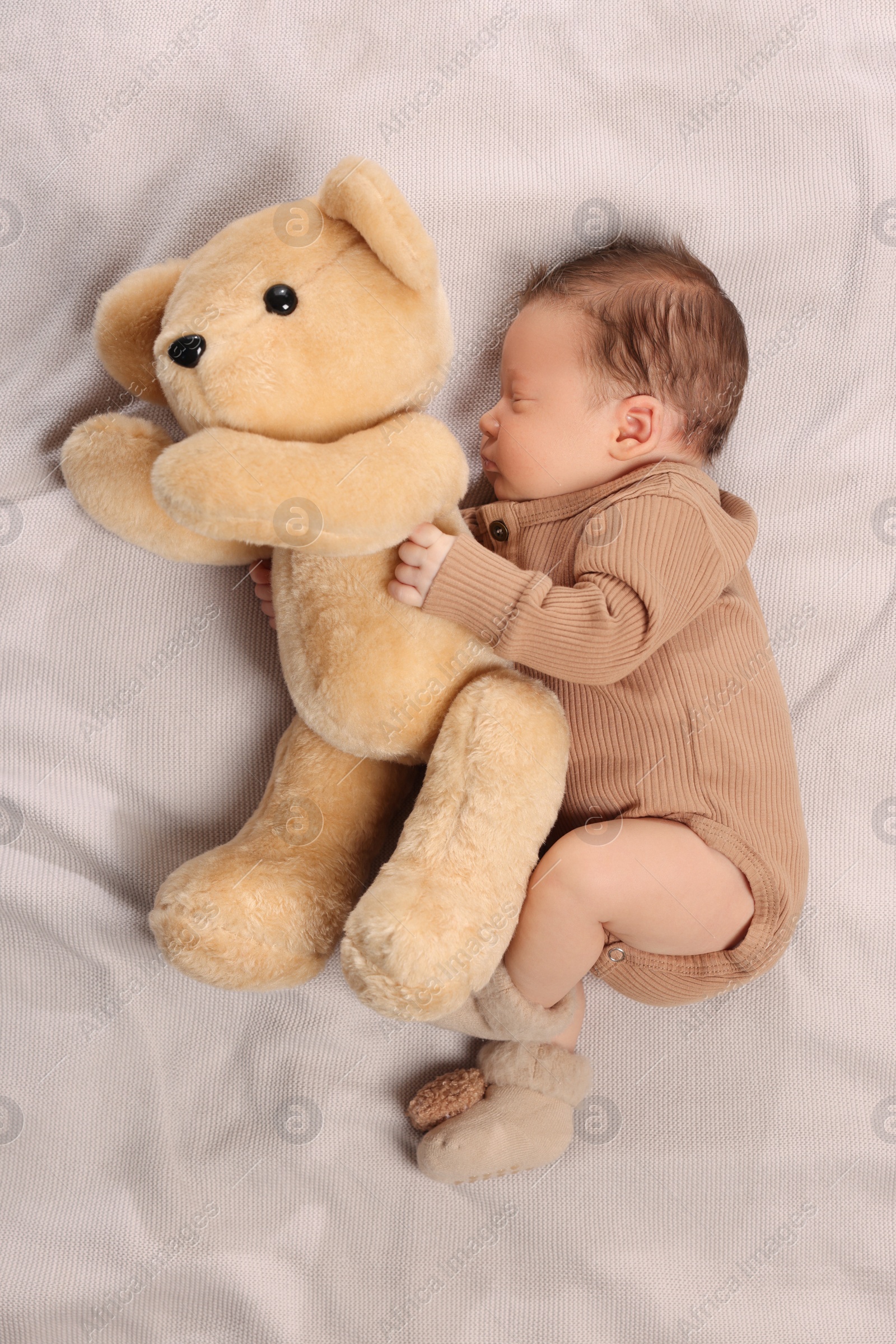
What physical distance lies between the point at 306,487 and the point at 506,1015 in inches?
27.6

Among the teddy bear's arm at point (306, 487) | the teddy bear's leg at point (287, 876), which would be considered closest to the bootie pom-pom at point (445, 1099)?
the teddy bear's leg at point (287, 876)

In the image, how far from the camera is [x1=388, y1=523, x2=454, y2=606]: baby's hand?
3.37 feet

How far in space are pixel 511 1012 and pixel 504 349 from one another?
0.85 m

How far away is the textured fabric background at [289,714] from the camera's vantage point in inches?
48.3

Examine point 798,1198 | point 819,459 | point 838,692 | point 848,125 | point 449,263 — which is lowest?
point 798,1198

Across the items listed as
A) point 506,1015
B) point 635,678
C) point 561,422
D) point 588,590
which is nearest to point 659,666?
point 635,678

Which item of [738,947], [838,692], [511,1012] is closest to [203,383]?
[511,1012]

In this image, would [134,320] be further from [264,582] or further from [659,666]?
[659,666]

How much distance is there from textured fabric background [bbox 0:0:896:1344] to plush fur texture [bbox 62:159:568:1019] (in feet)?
0.56

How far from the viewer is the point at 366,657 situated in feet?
3.36

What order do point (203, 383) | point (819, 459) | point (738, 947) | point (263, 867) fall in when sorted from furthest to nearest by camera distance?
point (819, 459), point (738, 947), point (263, 867), point (203, 383)

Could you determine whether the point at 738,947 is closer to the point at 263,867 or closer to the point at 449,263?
the point at 263,867

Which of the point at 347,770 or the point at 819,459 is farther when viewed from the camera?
the point at 819,459

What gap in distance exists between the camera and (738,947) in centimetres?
123
